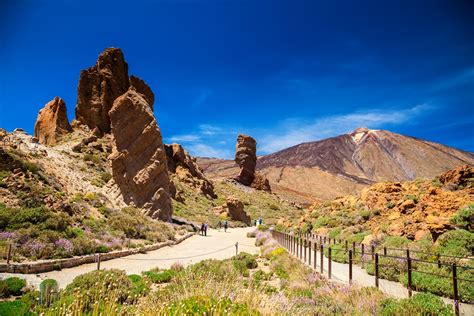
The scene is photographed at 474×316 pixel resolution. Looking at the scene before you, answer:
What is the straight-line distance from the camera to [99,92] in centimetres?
5016

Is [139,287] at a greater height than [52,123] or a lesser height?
lesser

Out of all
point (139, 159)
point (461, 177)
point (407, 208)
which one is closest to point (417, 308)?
point (407, 208)

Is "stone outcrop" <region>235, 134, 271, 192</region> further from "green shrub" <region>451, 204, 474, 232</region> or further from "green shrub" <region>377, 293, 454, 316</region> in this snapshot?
"green shrub" <region>377, 293, 454, 316</region>

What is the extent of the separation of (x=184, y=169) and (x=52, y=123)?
22.8 meters

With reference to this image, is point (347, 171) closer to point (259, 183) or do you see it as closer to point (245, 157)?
point (259, 183)

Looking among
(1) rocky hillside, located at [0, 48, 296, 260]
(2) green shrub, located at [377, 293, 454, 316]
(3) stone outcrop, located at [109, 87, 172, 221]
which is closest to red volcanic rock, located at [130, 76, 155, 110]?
(1) rocky hillside, located at [0, 48, 296, 260]

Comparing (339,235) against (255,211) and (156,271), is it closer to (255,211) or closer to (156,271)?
(156,271)

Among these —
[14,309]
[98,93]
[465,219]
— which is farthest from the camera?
[98,93]

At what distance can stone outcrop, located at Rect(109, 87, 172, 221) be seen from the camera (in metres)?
30.1

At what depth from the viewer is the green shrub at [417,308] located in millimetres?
6234

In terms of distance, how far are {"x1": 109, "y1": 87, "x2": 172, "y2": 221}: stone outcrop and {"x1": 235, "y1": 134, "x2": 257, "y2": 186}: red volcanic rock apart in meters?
54.4

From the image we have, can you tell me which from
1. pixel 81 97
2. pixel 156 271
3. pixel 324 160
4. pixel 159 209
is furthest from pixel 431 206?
pixel 324 160

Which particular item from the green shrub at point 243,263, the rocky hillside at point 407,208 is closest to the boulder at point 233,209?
the rocky hillside at point 407,208

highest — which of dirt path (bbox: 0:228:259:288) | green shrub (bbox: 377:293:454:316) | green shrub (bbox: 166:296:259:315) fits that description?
green shrub (bbox: 166:296:259:315)
